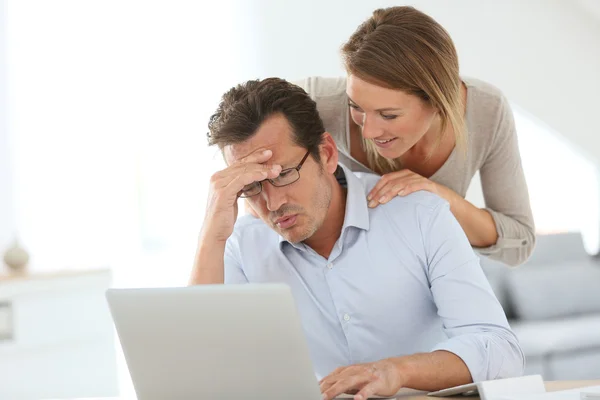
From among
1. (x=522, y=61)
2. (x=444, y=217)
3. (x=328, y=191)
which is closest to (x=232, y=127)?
(x=328, y=191)

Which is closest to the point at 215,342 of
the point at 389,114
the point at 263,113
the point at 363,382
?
the point at 363,382

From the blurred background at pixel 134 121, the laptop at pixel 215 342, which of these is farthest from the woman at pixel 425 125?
the blurred background at pixel 134 121

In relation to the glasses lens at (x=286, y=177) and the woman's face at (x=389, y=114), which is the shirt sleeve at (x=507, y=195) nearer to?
the woman's face at (x=389, y=114)

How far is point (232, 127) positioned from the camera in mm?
1849

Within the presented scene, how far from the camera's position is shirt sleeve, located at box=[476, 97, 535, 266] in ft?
7.45

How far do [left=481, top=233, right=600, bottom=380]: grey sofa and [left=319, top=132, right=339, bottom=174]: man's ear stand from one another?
2.69 meters

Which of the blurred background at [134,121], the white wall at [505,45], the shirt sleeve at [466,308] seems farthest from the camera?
the white wall at [505,45]

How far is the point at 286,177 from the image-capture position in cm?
182

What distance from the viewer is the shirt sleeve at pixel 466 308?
1.59 m

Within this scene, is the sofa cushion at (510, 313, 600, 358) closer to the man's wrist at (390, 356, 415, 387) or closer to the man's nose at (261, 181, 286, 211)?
the man's nose at (261, 181, 286, 211)

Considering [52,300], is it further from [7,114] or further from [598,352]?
[598,352]

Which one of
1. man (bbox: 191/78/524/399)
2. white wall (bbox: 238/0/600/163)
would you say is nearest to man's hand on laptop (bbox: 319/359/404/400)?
man (bbox: 191/78/524/399)

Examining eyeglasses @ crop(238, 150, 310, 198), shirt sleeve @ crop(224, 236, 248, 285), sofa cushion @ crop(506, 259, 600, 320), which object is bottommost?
sofa cushion @ crop(506, 259, 600, 320)

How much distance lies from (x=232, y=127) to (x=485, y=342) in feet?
2.39
